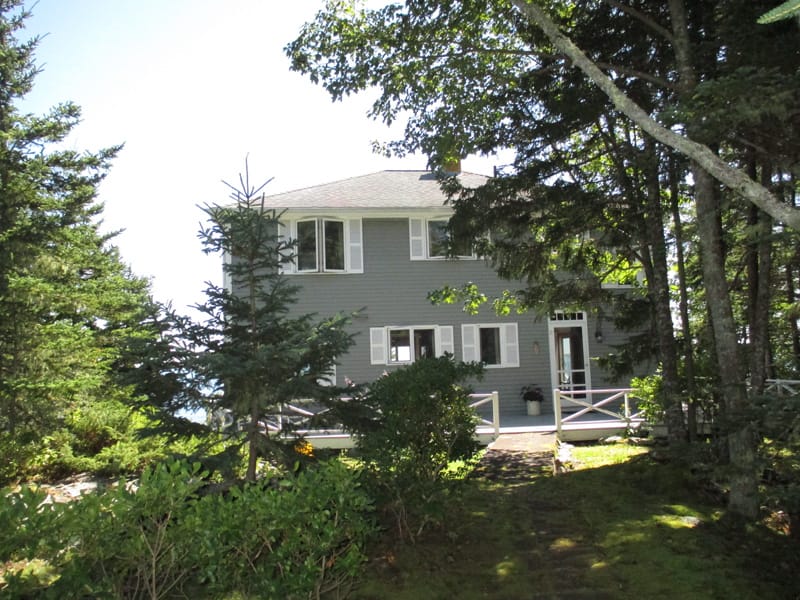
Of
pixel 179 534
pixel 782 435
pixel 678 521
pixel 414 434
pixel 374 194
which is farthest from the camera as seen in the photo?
pixel 374 194

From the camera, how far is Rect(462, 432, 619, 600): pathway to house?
5.62 m

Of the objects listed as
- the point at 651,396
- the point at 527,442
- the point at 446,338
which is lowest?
the point at 527,442

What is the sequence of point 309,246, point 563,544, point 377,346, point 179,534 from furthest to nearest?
point 309,246 < point 377,346 < point 563,544 < point 179,534

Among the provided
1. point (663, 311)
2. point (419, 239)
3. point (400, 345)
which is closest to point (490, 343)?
point (400, 345)

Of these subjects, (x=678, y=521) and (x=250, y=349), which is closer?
(x=250, y=349)

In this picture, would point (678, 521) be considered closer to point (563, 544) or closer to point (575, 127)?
point (563, 544)

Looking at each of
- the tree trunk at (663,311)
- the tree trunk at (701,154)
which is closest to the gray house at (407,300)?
the tree trunk at (663,311)

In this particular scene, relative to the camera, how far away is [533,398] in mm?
18125

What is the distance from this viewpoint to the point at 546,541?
22.1 ft

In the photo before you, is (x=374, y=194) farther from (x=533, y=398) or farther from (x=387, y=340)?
(x=533, y=398)

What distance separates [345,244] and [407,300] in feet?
8.28

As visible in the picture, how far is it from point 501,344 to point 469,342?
3.25 feet

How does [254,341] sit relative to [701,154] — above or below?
below

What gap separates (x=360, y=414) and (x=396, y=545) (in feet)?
4.44
